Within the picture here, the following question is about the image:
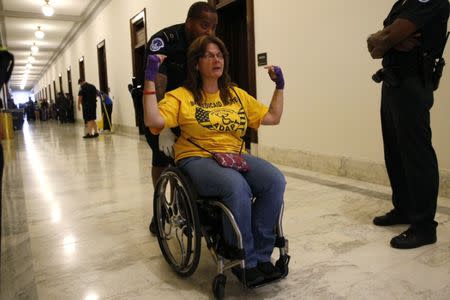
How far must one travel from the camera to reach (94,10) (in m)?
10.2

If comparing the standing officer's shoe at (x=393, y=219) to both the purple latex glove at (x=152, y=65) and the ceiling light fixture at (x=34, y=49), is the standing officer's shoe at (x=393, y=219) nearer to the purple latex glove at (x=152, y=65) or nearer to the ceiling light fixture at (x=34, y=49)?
the purple latex glove at (x=152, y=65)

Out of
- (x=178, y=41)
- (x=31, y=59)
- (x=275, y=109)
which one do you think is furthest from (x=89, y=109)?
(x=31, y=59)

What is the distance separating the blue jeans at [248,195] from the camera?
140 cm

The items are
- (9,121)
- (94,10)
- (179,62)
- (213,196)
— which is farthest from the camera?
(94,10)

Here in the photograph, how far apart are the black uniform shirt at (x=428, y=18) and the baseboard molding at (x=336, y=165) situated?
42.7 inches

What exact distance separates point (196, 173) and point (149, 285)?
1.64 feet

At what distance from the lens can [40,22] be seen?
11.5m

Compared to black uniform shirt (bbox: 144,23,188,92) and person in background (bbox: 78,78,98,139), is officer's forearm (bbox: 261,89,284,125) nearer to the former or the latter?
black uniform shirt (bbox: 144,23,188,92)

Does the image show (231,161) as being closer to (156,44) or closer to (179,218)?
(179,218)

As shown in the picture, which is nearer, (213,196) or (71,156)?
(213,196)

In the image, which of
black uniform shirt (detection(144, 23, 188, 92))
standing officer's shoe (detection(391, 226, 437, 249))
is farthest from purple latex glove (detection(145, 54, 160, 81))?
standing officer's shoe (detection(391, 226, 437, 249))

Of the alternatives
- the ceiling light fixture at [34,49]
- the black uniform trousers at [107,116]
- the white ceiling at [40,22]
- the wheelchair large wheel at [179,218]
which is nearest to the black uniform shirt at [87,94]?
the black uniform trousers at [107,116]

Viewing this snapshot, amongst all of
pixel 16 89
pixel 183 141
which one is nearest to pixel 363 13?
pixel 183 141

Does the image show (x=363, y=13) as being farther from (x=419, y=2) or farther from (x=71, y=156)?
(x=71, y=156)
